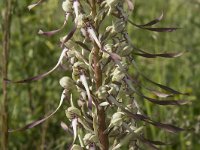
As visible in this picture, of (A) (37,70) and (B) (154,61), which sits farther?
(B) (154,61)

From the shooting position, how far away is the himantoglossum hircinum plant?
7.16 ft

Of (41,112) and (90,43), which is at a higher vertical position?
(90,43)

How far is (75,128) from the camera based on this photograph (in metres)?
2.24

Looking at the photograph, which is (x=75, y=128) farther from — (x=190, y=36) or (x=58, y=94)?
(x=190, y=36)

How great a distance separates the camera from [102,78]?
2.24 m

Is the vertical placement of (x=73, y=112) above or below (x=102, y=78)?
below

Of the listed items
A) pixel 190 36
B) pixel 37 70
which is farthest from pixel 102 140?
pixel 190 36

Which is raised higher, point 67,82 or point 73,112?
point 67,82

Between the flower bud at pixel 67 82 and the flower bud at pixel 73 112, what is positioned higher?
the flower bud at pixel 67 82

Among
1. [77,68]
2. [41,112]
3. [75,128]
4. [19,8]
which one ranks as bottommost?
[41,112]

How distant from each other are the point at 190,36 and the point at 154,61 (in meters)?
1.02

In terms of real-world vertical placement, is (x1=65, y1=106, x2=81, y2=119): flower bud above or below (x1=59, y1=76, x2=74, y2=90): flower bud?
below

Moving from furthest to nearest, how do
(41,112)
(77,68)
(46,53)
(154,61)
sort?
(154,61) < (46,53) < (41,112) < (77,68)

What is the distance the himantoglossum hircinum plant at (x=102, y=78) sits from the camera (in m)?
2.18
